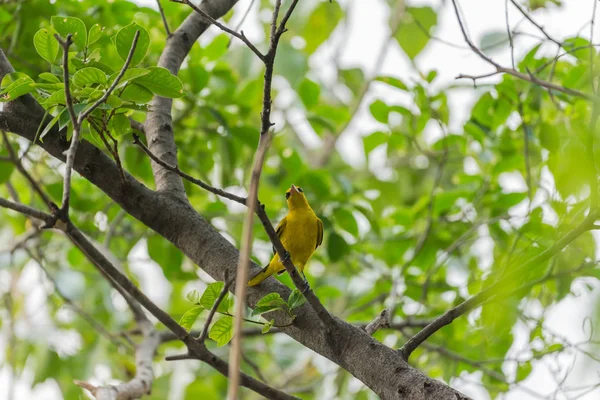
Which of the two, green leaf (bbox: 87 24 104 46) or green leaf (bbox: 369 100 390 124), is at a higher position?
green leaf (bbox: 369 100 390 124)

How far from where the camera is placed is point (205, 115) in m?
4.48

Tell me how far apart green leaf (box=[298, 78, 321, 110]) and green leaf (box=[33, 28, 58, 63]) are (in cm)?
239

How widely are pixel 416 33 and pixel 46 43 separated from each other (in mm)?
2969

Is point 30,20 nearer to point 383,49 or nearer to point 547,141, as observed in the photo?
point 547,141

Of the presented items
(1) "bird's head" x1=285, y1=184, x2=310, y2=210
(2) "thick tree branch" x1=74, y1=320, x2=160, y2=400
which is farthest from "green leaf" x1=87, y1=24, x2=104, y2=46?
(1) "bird's head" x1=285, y1=184, x2=310, y2=210

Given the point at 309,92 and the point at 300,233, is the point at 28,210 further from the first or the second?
the point at 309,92

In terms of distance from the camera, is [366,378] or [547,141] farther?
[547,141]

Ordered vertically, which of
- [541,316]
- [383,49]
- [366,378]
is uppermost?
[383,49]

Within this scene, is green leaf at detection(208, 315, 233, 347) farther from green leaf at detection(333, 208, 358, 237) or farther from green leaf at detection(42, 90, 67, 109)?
green leaf at detection(333, 208, 358, 237)

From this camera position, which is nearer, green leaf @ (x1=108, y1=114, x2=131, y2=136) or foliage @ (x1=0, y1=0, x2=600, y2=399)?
green leaf @ (x1=108, y1=114, x2=131, y2=136)

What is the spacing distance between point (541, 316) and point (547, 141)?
1.10 meters

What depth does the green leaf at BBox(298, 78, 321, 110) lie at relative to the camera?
4555mm

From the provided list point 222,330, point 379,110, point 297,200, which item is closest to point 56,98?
point 222,330

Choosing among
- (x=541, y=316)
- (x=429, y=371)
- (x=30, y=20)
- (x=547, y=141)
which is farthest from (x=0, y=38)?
(x=429, y=371)
